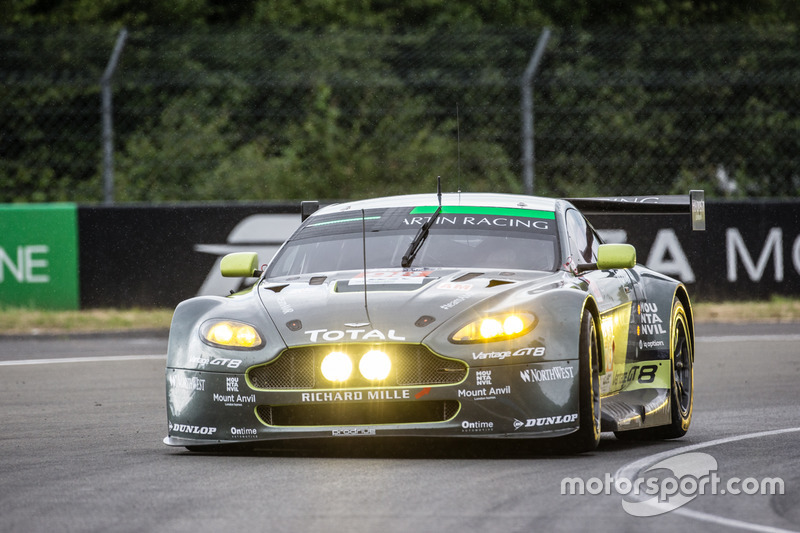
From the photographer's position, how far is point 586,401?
6301mm

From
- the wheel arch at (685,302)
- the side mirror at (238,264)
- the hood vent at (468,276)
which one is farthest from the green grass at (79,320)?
the hood vent at (468,276)

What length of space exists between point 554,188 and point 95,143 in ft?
→ 21.1

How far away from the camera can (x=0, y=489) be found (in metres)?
5.61

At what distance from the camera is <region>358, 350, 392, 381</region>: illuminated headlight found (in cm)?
618

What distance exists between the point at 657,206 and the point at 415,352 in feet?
9.34

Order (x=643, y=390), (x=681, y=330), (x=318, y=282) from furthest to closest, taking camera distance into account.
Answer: (x=681, y=330), (x=643, y=390), (x=318, y=282)

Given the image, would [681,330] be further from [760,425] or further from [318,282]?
[318,282]

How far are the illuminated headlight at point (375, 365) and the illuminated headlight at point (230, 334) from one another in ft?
1.58

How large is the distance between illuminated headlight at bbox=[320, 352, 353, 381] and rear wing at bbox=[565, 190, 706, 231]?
289 cm

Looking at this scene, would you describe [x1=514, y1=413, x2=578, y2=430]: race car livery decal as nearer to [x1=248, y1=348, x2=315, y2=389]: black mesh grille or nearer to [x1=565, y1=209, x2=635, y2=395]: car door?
[x1=565, y1=209, x2=635, y2=395]: car door

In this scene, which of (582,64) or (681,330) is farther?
(582,64)

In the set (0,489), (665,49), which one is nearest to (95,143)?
(665,49)

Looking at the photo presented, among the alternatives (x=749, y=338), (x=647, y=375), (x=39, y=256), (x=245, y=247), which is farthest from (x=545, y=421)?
(x=39, y=256)

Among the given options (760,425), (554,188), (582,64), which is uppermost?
(582,64)
